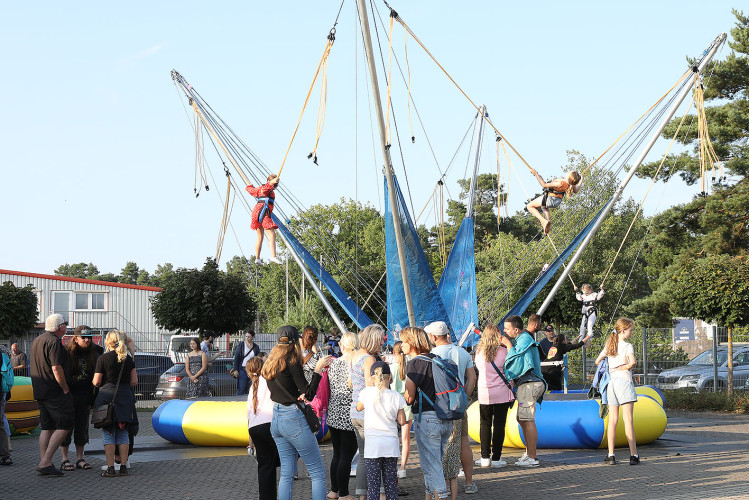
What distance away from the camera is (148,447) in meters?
11.5

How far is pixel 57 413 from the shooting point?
8703mm

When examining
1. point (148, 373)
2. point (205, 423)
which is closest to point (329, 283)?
point (205, 423)

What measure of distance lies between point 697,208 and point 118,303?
998 inches

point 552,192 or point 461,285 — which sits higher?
point 552,192

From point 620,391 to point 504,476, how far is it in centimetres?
161

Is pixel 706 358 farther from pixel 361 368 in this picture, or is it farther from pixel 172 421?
pixel 361 368

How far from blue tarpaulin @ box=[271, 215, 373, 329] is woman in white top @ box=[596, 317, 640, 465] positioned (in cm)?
506

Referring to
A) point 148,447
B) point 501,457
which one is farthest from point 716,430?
point 148,447

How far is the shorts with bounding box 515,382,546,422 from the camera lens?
29.0 feet

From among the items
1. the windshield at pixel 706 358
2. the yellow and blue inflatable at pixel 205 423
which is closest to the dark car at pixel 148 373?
the yellow and blue inflatable at pixel 205 423

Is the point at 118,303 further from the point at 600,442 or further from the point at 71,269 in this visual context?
the point at 71,269

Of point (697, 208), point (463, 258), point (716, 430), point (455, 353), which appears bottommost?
point (716, 430)

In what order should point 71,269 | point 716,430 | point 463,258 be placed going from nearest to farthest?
point 716,430, point 463,258, point 71,269

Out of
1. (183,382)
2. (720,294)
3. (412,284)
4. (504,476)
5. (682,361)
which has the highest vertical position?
(412,284)
